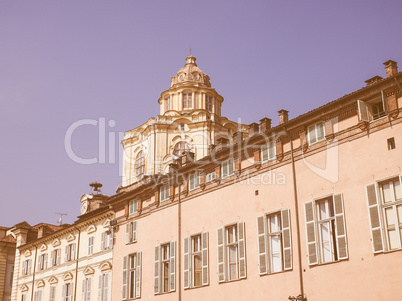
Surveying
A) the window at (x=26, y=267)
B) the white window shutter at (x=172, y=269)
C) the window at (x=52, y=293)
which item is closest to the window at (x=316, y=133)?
the white window shutter at (x=172, y=269)

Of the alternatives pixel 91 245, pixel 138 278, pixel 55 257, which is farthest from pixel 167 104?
pixel 138 278

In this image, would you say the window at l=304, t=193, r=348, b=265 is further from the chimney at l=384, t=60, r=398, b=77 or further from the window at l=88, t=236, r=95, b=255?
the window at l=88, t=236, r=95, b=255

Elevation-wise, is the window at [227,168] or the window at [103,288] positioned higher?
the window at [227,168]

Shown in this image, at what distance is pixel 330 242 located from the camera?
21.7 metres

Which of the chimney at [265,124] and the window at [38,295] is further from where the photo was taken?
the window at [38,295]

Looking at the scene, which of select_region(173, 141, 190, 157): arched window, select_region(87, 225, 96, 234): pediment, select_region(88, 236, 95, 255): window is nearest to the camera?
select_region(88, 236, 95, 255): window

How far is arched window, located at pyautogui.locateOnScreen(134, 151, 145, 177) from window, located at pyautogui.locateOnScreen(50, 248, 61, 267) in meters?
10.3

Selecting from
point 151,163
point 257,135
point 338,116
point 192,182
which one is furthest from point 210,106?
point 338,116

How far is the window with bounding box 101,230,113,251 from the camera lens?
1401 inches

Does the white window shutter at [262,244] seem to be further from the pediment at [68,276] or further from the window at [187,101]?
the window at [187,101]

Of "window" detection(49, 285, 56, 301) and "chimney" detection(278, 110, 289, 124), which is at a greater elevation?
"chimney" detection(278, 110, 289, 124)

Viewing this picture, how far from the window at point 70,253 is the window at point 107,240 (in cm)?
485

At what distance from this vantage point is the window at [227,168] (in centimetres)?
2738

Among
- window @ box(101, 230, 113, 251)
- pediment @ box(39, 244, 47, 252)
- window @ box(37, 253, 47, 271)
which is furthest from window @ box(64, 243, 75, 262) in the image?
window @ box(101, 230, 113, 251)
